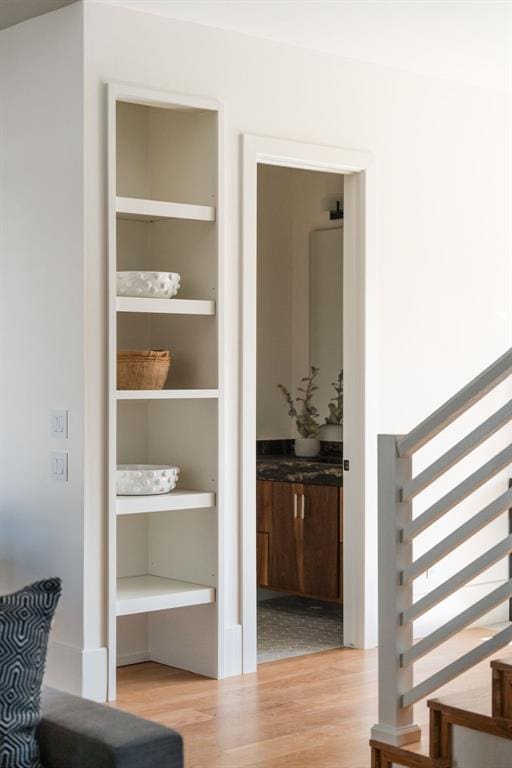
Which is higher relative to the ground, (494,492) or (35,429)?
(35,429)

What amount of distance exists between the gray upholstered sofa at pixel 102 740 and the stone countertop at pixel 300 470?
3596 mm

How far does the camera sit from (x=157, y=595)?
4.87 meters

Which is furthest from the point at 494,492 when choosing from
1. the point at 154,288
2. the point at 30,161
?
the point at 30,161

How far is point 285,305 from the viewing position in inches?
281

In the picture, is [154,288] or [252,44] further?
[252,44]

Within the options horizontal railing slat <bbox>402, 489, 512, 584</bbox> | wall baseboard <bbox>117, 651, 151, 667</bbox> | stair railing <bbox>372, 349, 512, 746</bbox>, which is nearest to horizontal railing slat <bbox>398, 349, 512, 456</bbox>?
stair railing <bbox>372, 349, 512, 746</bbox>

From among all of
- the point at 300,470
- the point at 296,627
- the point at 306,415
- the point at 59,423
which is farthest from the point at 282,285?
the point at 59,423

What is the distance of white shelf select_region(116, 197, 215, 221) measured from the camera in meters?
4.77

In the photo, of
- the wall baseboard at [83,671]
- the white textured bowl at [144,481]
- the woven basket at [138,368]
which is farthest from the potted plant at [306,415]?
the wall baseboard at [83,671]

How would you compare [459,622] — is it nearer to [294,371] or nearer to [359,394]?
[359,394]

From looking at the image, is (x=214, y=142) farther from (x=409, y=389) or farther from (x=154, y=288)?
(x=409, y=389)

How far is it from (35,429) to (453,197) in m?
2.48

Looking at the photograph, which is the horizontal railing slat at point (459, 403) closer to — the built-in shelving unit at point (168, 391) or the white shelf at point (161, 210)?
the built-in shelving unit at point (168, 391)

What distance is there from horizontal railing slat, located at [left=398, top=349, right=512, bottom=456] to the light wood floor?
836mm
